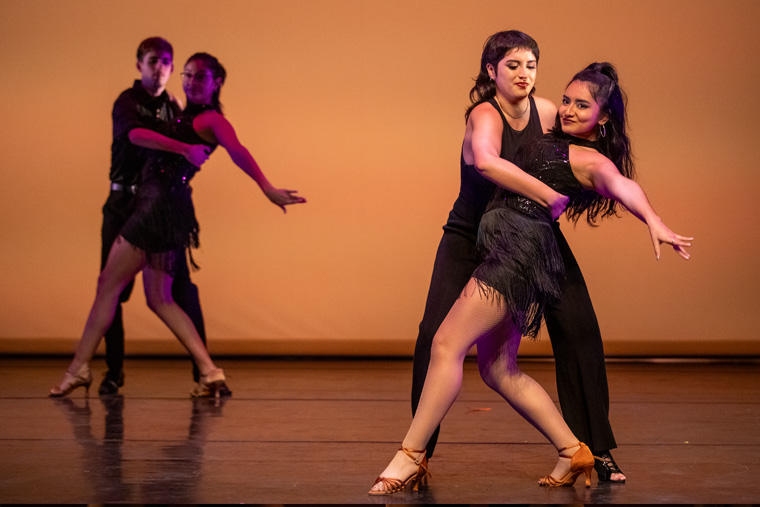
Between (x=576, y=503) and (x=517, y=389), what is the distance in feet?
1.06

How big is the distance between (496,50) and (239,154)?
1547 millimetres

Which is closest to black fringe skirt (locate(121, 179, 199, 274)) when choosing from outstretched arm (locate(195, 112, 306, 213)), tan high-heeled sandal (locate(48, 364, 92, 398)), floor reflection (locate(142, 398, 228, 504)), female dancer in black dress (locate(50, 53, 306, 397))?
female dancer in black dress (locate(50, 53, 306, 397))

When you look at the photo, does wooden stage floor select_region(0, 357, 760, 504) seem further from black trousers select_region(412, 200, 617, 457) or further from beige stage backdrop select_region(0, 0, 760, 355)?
beige stage backdrop select_region(0, 0, 760, 355)

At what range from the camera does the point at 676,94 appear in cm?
576

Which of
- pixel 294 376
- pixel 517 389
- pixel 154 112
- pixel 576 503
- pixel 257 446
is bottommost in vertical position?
pixel 294 376

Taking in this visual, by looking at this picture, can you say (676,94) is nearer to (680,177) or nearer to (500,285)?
(680,177)

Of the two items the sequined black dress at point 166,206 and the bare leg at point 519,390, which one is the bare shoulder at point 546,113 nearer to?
the bare leg at point 519,390

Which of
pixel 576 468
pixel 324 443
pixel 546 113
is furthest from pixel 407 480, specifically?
pixel 546 113

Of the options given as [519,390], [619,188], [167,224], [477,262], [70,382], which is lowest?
[70,382]

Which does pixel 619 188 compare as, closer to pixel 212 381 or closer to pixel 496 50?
pixel 496 50

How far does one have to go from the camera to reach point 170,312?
4.13 m

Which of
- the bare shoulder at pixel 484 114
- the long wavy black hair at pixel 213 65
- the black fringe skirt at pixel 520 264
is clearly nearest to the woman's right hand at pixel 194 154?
the long wavy black hair at pixel 213 65

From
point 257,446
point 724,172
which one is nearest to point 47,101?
point 257,446

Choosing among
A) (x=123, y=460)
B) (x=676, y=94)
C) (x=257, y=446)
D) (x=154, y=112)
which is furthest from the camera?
(x=676, y=94)
